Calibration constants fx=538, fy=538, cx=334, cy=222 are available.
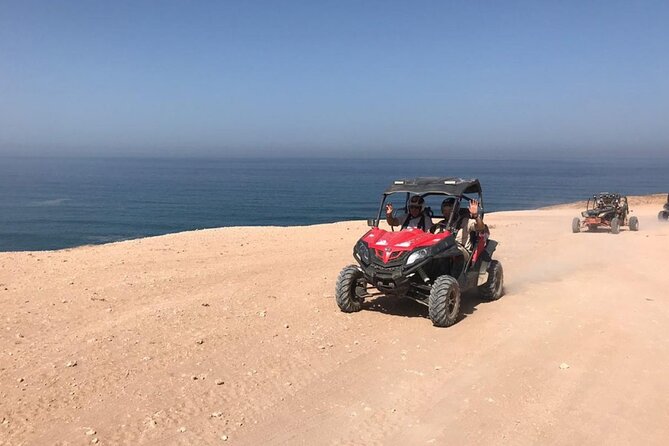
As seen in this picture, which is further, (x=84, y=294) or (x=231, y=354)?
(x=84, y=294)

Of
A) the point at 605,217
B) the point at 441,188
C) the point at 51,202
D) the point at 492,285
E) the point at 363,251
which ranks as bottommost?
the point at 51,202

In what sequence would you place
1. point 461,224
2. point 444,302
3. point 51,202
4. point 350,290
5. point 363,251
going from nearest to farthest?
point 444,302 < point 363,251 < point 350,290 < point 461,224 < point 51,202

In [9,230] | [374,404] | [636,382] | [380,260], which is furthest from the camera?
A: [9,230]

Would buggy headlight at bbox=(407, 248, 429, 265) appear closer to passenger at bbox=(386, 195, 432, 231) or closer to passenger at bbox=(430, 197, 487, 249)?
passenger at bbox=(430, 197, 487, 249)

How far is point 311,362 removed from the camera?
20.1 feet

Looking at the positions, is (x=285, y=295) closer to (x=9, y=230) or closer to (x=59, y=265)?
(x=59, y=265)

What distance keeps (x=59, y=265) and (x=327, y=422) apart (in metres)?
8.60

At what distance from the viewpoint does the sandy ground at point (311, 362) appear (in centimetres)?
465

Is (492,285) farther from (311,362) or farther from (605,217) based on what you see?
(605,217)

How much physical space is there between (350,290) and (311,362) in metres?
Result: 2.05

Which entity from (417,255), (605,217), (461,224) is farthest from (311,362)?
(605,217)

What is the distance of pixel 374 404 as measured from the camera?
5.08 meters

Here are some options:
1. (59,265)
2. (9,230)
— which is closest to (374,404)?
(59,265)

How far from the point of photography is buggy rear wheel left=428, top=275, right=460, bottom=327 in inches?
285
